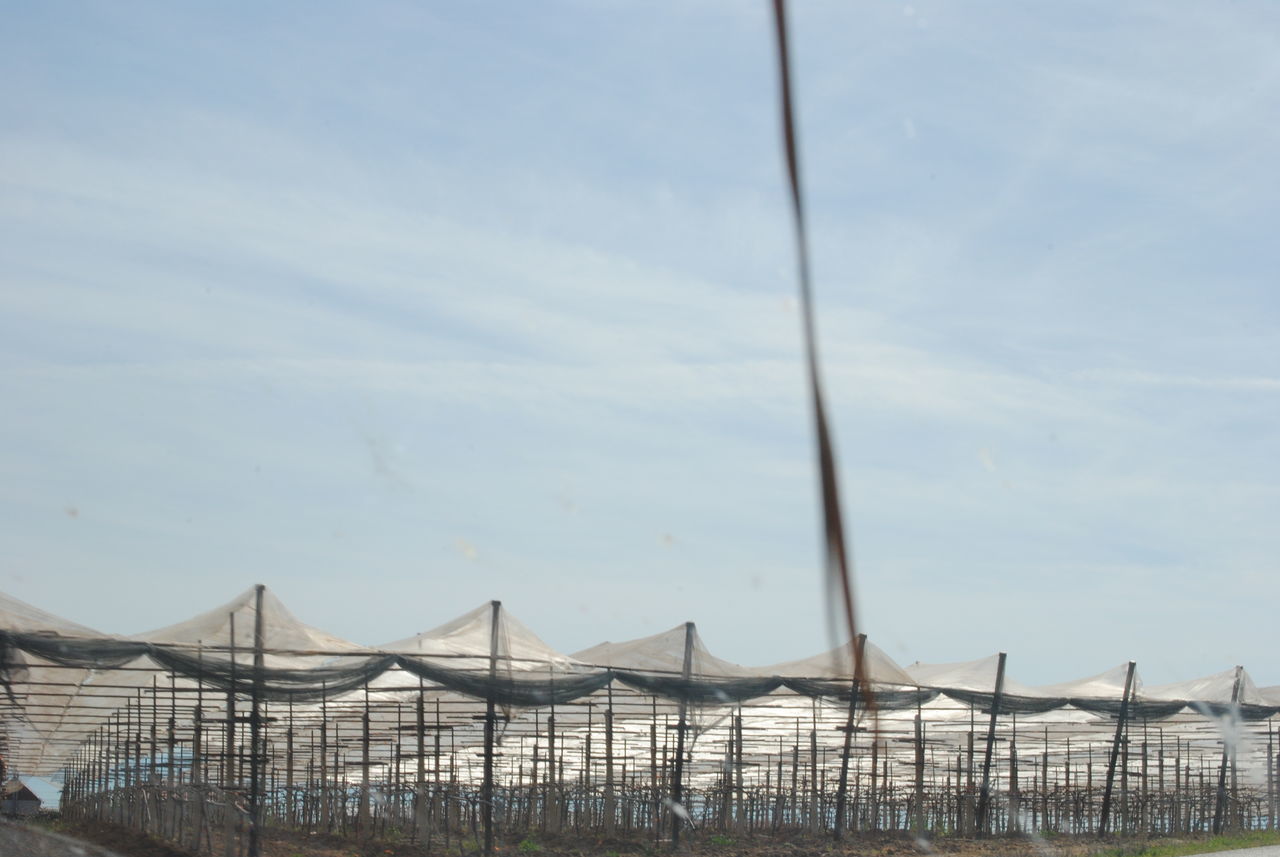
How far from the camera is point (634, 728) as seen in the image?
32.0 m

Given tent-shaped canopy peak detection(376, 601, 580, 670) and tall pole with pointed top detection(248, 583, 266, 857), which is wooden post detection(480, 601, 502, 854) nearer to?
tent-shaped canopy peak detection(376, 601, 580, 670)

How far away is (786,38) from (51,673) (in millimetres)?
22250

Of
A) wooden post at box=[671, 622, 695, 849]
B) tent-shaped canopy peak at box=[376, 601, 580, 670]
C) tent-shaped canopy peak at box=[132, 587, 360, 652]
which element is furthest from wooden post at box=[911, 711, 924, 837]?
tent-shaped canopy peak at box=[132, 587, 360, 652]

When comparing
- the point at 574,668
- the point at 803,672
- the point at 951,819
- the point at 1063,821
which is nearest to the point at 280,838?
the point at 574,668

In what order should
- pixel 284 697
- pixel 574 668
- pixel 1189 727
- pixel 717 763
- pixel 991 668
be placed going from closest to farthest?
1. pixel 284 697
2. pixel 574 668
3. pixel 991 668
4. pixel 717 763
5. pixel 1189 727

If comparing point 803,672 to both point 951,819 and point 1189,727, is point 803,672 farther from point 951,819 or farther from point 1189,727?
point 1189,727

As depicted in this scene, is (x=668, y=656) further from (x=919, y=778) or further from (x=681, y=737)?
(x=919, y=778)

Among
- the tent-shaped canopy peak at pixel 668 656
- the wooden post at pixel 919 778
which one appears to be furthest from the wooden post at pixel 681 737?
the wooden post at pixel 919 778

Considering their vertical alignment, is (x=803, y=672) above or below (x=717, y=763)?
above

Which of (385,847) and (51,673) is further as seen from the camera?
(51,673)

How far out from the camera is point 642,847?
19.8 m

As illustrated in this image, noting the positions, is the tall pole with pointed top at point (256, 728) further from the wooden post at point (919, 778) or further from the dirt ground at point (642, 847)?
the wooden post at point (919, 778)

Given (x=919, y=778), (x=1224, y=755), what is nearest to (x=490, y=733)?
(x=919, y=778)

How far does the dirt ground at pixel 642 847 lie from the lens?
18.0 m
